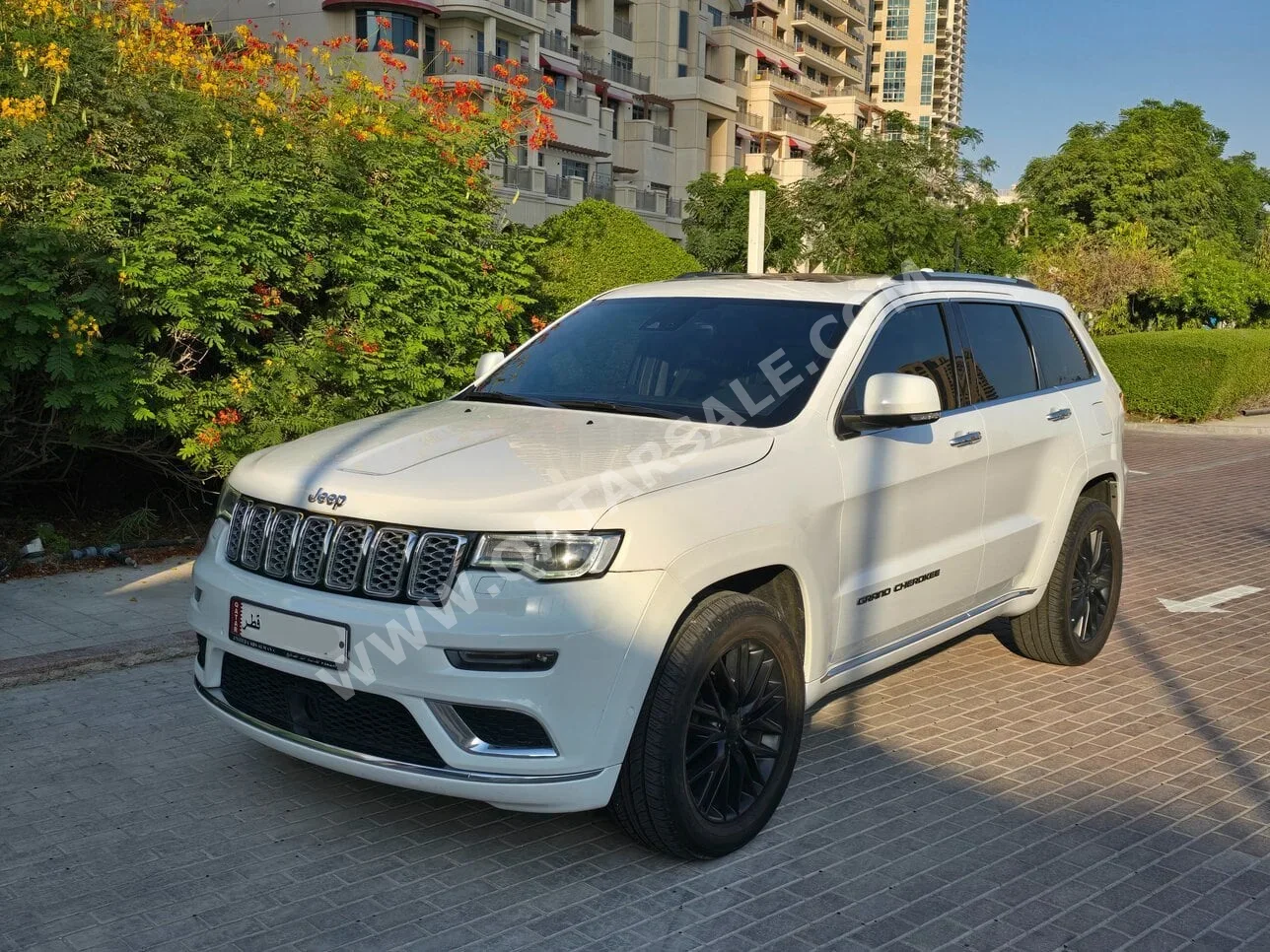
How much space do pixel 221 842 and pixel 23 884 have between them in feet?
1.95

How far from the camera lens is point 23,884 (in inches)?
155

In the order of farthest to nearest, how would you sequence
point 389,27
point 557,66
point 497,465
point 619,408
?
1. point 557,66
2. point 389,27
3. point 619,408
4. point 497,465

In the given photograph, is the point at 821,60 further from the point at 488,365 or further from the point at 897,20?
the point at 488,365

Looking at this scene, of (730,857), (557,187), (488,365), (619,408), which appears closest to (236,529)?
(619,408)

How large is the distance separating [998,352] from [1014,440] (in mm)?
450

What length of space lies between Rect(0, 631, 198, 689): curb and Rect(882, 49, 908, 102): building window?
159 metres

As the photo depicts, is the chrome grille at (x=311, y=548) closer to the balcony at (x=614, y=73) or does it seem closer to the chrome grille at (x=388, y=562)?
the chrome grille at (x=388, y=562)

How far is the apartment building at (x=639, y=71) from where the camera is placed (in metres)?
48.3

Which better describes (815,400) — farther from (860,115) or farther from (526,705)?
(860,115)

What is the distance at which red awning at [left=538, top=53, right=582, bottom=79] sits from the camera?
5525cm

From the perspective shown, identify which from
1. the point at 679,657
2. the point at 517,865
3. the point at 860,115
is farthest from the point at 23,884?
the point at 860,115

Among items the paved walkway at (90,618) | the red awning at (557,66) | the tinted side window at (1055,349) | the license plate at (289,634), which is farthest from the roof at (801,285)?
the red awning at (557,66)

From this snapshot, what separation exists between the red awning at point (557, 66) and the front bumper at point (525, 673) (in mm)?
54180

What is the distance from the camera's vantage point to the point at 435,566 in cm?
375
